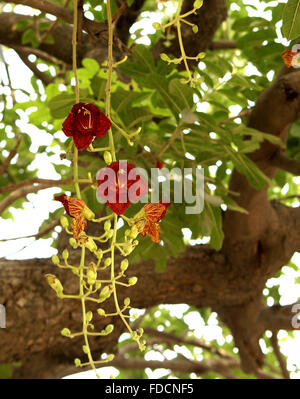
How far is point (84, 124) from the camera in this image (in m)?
0.69

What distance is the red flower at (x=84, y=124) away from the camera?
69cm

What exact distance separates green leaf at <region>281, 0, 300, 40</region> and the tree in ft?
0.69

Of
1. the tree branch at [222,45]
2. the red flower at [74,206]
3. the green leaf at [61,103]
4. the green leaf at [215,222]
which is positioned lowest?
the red flower at [74,206]

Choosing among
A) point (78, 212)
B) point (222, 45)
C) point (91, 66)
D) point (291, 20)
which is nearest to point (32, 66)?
point (91, 66)

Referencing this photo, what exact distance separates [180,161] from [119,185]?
1.94 ft

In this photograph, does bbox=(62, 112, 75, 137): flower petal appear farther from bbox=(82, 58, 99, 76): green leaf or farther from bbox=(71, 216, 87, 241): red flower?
bbox=(82, 58, 99, 76): green leaf

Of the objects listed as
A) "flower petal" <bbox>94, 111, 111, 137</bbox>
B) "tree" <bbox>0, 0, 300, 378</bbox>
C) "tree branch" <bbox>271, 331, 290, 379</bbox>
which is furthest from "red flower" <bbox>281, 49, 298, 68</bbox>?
"tree branch" <bbox>271, 331, 290, 379</bbox>

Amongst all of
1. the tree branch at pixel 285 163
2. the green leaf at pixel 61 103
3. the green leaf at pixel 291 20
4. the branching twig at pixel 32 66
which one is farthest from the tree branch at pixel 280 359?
the green leaf at pixel 291 20

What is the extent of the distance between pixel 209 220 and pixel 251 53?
0.55m

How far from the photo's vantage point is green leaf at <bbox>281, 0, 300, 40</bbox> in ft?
2.71

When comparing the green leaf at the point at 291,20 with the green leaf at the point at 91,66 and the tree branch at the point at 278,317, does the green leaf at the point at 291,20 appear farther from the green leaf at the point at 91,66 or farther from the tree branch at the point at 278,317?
the tree branch at the point at 278,317

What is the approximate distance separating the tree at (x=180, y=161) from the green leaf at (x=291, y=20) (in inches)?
8.2

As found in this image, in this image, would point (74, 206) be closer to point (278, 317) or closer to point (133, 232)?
point (133, 232)
